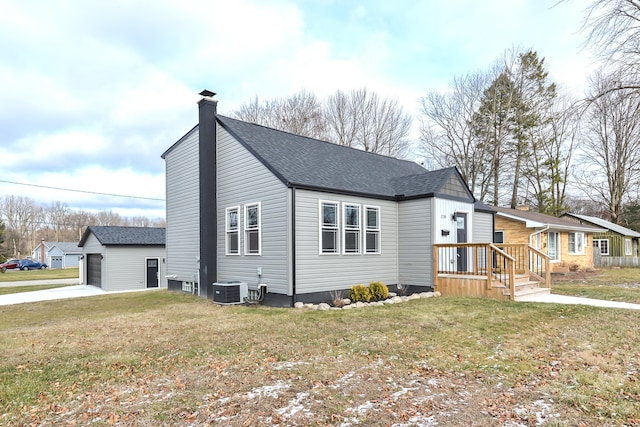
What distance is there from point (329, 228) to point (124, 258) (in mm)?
14091

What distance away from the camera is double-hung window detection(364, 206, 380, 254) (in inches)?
447

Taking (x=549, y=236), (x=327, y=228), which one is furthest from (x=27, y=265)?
(x=549, y=236)

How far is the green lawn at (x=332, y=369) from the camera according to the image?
12.0 ft

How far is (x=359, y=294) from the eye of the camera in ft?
34.2

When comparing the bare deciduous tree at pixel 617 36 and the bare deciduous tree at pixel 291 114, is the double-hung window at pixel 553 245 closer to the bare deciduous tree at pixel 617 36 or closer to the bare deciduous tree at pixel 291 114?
the bare deciduous tree at pixel 617 36

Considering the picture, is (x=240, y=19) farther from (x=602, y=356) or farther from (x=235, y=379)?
(x=602, y=356)

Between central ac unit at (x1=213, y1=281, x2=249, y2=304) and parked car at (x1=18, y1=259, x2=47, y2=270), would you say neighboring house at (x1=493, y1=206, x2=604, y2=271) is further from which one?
parked car at (x1=18, y1=259, x2=47, y2=270)

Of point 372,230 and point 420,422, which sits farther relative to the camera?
point 372,230

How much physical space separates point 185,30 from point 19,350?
9.22 meters

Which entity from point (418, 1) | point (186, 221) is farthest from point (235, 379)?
point (418, 1)

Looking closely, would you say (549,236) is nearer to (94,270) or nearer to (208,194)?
(208,194)

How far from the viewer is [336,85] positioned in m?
28.9

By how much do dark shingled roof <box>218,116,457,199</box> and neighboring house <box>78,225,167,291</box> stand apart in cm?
1124

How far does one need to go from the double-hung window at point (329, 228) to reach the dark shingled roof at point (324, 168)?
0.54 meters
